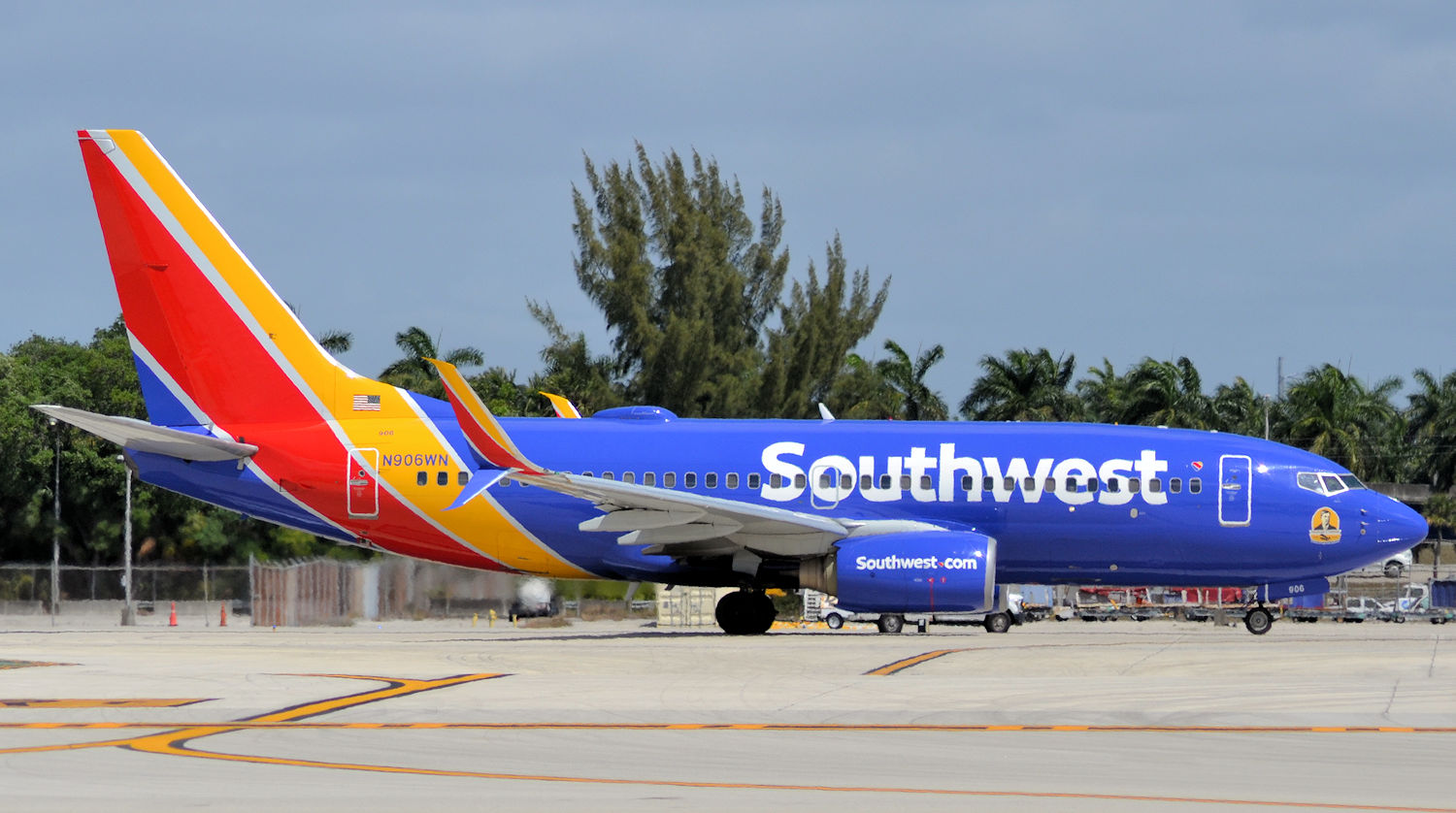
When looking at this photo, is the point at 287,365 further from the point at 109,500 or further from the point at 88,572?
the point at 109,500

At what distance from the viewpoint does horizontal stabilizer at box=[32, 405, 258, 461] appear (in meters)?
28.4

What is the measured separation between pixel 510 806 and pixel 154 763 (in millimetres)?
3327

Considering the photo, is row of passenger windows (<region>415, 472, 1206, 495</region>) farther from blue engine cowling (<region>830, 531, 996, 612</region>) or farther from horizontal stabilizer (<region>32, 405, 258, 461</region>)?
horizontal stabilizer (<region>32, 405, 258, 461</region>)

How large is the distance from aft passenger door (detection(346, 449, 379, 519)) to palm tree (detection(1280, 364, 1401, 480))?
186 feet

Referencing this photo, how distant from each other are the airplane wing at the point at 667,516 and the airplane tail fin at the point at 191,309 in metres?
4.64

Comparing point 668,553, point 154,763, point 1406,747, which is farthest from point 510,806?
point 668,553

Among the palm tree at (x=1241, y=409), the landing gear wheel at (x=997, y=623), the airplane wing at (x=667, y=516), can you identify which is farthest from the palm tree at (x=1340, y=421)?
the airplane wing at (x=667, y=516)

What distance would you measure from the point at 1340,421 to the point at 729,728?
7104 cm

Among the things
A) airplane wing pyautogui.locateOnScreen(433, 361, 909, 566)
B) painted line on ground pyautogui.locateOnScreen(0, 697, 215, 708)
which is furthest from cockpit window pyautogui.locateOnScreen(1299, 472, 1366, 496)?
painted line on ground pyautogui.locateOnScreen(0, 697, 215, 708)

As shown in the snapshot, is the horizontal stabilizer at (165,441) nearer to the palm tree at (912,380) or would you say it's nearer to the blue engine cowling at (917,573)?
the blue engine cowling at (917,573)

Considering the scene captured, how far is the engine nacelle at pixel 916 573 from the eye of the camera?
2723 cm

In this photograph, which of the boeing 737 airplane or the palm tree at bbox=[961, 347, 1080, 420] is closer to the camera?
the boeing 737 airplane

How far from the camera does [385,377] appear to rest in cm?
6838

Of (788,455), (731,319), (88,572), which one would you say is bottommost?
(88,572)
